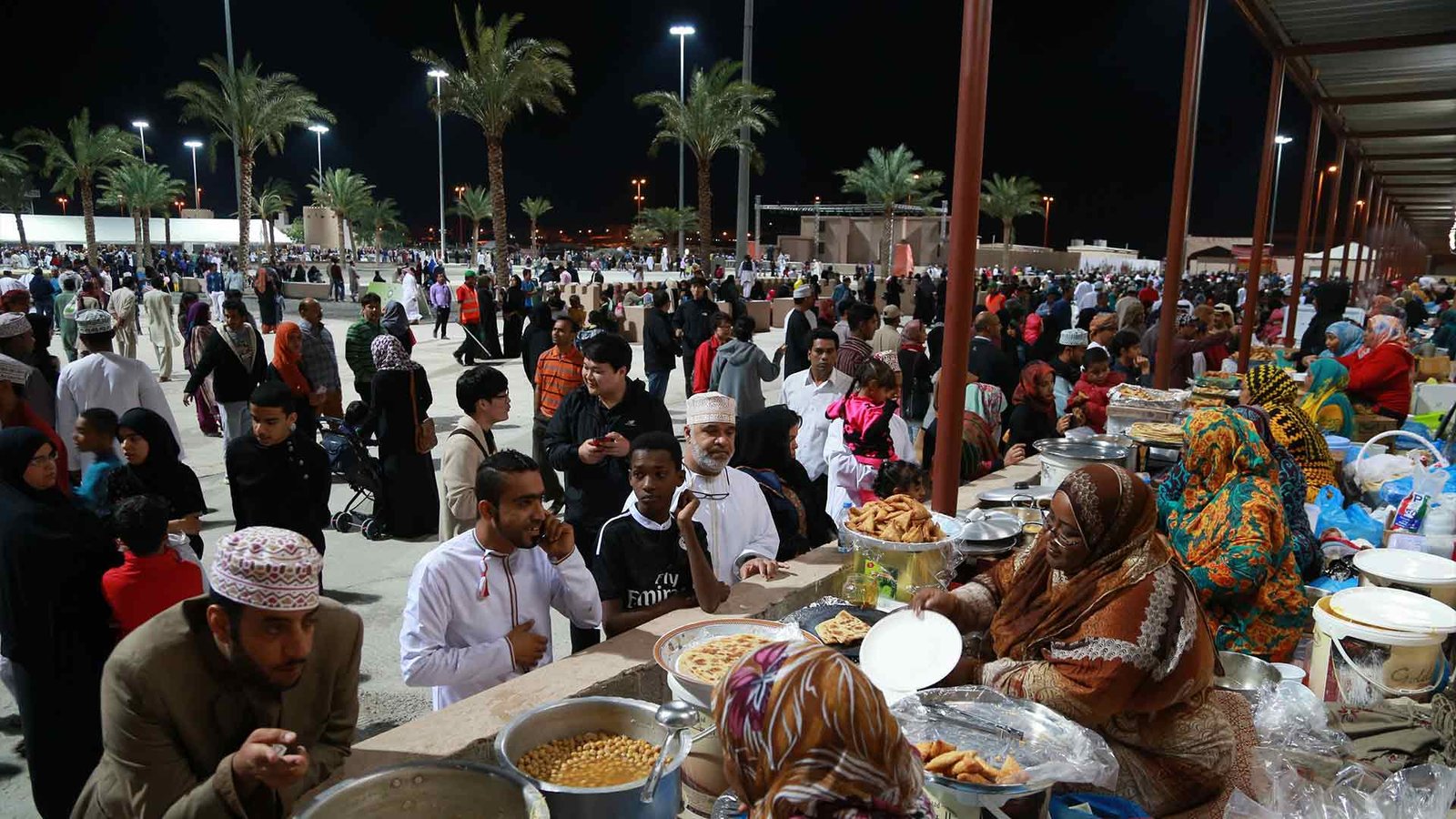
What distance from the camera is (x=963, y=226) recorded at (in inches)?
171

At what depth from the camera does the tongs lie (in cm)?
250

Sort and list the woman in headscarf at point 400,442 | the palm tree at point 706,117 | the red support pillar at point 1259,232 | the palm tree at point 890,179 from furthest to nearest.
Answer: the palm tree at point 890,179, the palm tree at point 706,117, the red support pillar at point 1259,232, the woman in headscarf at point 400,442

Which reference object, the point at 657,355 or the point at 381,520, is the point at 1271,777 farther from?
the point at 657,355

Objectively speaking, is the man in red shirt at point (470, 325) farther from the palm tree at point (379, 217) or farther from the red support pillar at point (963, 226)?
the palm tree at point (379, 217)

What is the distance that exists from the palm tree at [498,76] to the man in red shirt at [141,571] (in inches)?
882

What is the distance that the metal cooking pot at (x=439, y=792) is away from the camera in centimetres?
207

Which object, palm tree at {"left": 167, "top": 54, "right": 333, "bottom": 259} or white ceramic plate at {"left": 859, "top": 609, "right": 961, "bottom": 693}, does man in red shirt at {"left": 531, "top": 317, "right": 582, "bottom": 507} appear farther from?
palm tree at {"left": 167, "top": 54, "right": 333, "bottom": 259}

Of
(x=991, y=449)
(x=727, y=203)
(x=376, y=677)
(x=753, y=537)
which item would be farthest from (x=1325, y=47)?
(x=727, y=203)

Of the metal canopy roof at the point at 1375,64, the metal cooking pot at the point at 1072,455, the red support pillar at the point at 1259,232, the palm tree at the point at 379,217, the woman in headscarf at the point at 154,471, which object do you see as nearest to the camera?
the woman in headscarf at the point at 154,471

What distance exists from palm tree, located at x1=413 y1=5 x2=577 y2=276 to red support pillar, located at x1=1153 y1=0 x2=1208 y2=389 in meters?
19.0

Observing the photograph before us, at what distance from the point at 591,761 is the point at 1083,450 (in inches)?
148

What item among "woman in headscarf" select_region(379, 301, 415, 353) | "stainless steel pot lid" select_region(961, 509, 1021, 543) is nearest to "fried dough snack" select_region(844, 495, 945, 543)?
"stainless steel pot lid" select_region(961, 509, 1021, 543)

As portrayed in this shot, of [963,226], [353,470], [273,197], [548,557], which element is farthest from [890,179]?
[548,557]

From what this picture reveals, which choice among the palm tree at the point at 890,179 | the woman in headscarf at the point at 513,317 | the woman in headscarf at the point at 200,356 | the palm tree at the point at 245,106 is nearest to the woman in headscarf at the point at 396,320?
the woman in headscarf at the point at 200,356
